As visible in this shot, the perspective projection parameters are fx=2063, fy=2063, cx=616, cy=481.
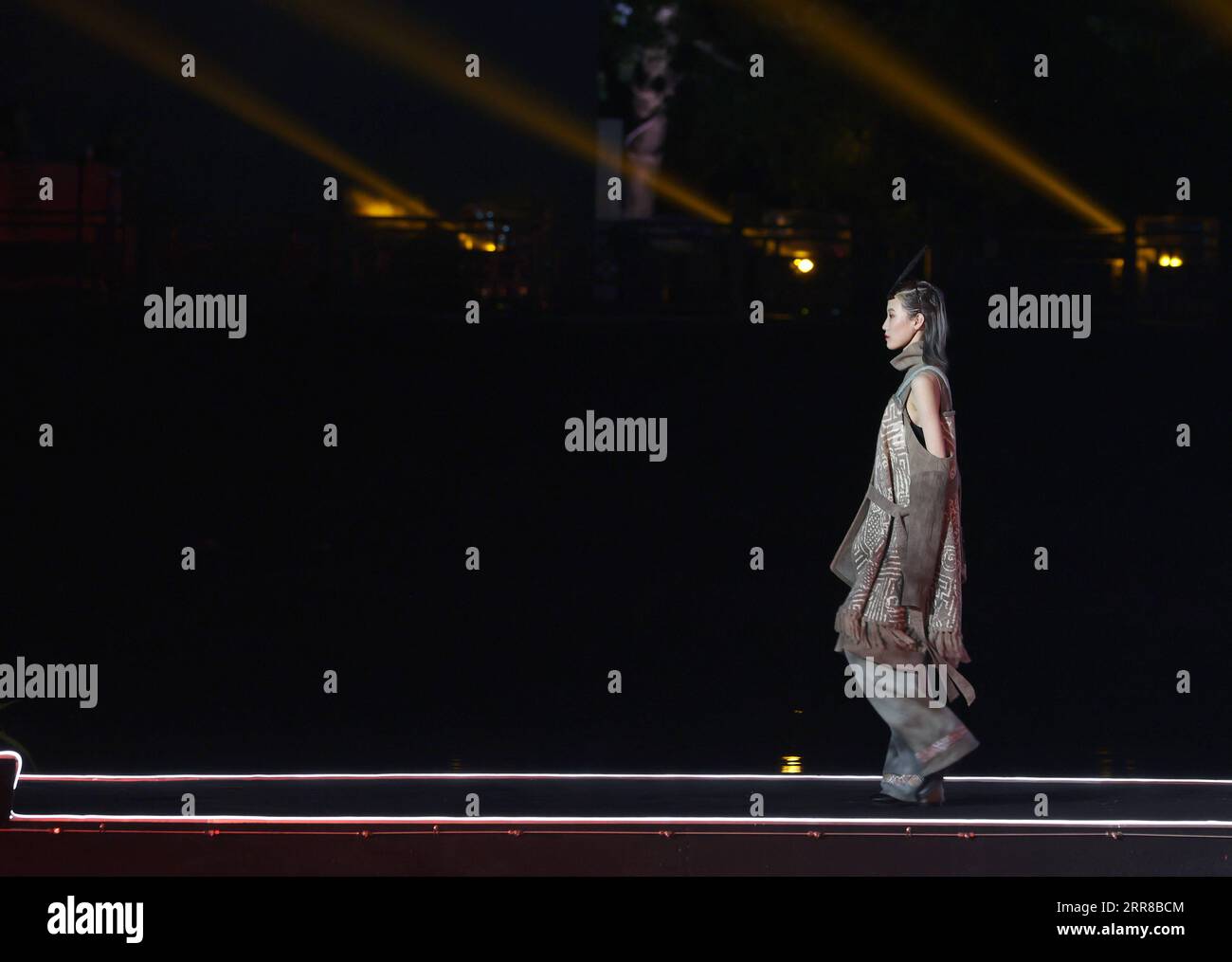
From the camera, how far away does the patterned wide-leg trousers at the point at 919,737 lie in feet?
19.3

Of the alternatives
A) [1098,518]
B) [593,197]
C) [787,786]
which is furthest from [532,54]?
[787,786]

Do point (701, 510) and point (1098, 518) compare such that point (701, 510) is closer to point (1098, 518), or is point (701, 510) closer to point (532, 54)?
point (1098, 518)

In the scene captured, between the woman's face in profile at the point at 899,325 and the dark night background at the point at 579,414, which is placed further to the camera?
the dark night background at the point at 579,414

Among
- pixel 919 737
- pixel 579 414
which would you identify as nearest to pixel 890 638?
pixel 919 737

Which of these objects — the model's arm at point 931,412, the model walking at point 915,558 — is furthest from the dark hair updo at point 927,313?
the model's arm at point 931,412

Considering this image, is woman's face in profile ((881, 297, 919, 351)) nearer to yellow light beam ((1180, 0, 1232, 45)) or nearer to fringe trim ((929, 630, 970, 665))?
fringe trim ((929, 630, 970, 665))

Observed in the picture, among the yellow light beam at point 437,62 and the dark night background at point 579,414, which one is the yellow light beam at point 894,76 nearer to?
the dark night background at point 579,414

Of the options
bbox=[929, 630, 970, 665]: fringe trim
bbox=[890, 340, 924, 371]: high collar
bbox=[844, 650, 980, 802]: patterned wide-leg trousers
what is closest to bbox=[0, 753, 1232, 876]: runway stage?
bbox=[844, 650, 980, 802]: patterned wide-leg trousers

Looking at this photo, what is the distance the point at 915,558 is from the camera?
19.1 ft

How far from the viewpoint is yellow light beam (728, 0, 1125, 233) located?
21.6 metres

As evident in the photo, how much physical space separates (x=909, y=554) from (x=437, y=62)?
67.2 ft

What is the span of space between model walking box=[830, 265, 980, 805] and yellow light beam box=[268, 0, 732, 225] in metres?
19.3

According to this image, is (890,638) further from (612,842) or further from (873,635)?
(612,842)

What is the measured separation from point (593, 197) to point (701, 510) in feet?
35.0
